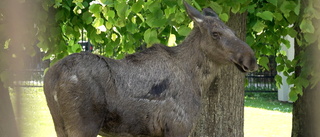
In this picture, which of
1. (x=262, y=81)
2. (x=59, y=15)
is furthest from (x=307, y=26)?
(x=262, y=81)

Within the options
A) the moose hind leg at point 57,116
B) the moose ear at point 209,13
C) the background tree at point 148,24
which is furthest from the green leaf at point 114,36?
the moose hind leg at point 57,116

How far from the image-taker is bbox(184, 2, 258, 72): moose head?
500 centimetres

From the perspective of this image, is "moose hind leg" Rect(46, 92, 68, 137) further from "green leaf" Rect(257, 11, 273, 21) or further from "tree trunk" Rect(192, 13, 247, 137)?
"tree trunk" Rect(192, 13, 247, 137)

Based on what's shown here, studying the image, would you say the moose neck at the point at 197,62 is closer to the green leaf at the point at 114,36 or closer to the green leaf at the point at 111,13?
the green leaf at the point at 111,13

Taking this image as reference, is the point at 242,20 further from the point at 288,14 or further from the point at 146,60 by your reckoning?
the point at 146,60

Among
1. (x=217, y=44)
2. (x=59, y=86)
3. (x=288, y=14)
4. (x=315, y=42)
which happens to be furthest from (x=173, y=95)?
(x=315, y=42)

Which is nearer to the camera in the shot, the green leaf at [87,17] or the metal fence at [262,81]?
the green leaf at [87,17]

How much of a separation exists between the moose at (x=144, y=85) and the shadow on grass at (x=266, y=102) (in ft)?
36.8

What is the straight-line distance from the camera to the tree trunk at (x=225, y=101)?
7.22m

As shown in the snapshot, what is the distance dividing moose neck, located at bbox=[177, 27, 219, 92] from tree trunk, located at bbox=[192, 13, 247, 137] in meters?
1.80

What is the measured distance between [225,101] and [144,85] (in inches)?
97.2

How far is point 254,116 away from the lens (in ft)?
48.9

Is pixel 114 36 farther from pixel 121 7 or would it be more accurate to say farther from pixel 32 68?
pixel 32 68

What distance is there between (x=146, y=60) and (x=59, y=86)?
0.85 m
